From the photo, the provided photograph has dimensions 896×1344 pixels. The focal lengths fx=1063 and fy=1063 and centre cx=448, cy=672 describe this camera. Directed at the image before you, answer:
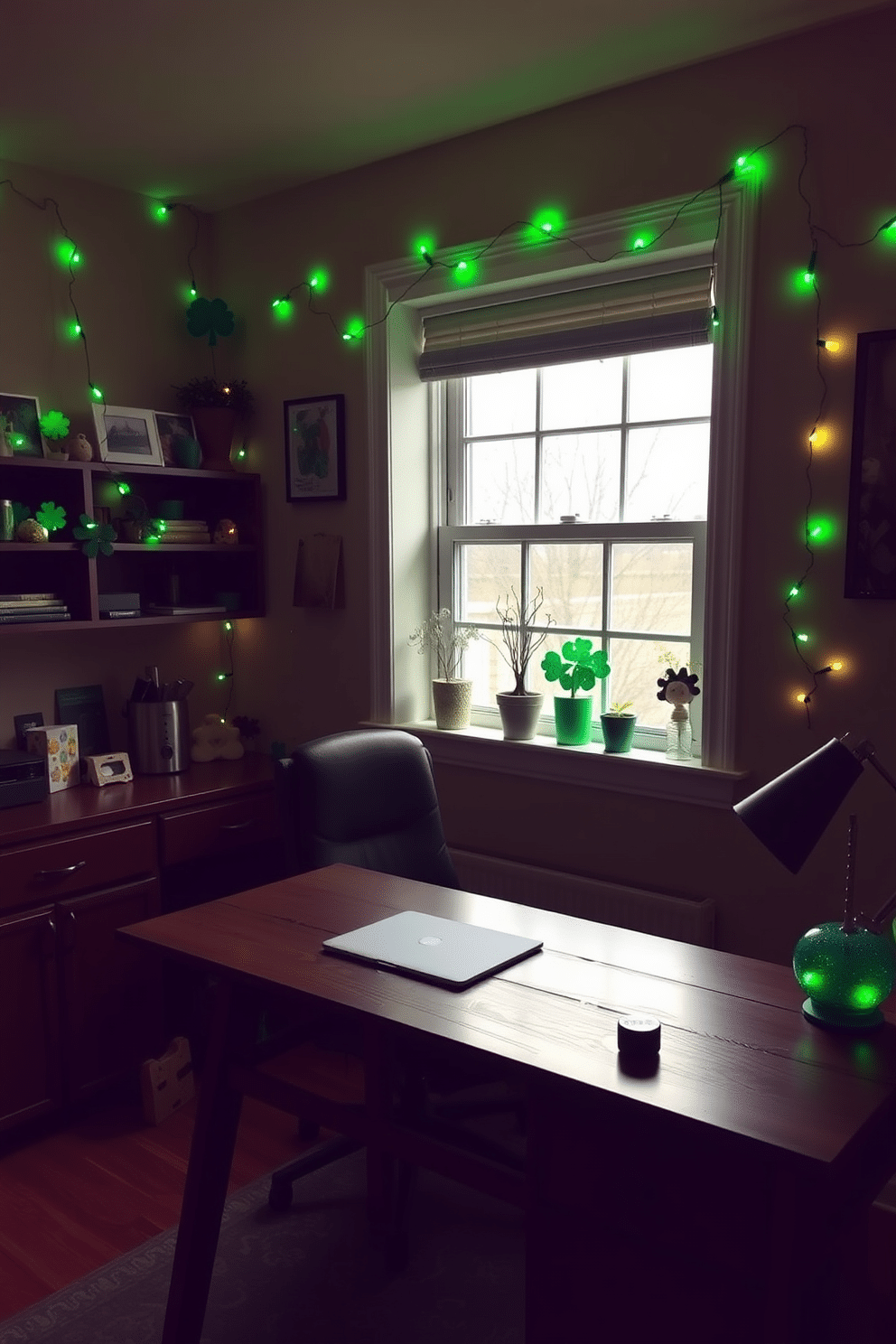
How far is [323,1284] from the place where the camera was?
2322 millimetres

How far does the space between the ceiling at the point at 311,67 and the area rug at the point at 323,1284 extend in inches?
109

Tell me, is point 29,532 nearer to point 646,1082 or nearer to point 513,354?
point 513,354

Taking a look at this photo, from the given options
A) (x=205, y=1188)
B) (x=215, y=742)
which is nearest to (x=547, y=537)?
(x=215, y=742)

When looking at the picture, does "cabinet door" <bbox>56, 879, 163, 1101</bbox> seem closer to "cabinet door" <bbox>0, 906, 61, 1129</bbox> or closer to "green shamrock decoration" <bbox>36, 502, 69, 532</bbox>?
"cabinet door" <bbox>0, 906, 61, 1129</bbox>

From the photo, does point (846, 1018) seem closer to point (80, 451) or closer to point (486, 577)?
point (486, 577)

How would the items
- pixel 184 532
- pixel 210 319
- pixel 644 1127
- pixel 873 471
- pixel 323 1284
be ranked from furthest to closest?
1. pixel 210 319
2. pixel 184 532
3. pixel 873 471
4. pixel 323 1284
5. pixel 644 1127

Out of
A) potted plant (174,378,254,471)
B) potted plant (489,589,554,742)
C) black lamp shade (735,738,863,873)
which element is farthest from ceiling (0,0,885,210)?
black lamp shade (735,738,863,873)

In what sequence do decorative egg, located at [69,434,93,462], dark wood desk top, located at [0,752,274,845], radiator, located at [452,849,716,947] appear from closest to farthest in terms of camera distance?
1. radiator, located at [452,849,716,947]
2. dark wood desk top, located at [0,752,274,845]
3. decorative egg, located at [69,434,93,462]

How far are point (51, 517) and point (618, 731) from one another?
1752 mm

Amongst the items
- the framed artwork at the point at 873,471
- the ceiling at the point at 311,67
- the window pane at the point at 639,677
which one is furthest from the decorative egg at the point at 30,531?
the framed artwork at the point at 873,471

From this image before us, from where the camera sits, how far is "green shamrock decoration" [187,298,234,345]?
144 inches

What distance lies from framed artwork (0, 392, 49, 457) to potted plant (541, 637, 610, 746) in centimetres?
168

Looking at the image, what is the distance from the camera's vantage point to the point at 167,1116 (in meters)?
3.02

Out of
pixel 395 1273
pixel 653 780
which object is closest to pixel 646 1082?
pixel 395 1273
